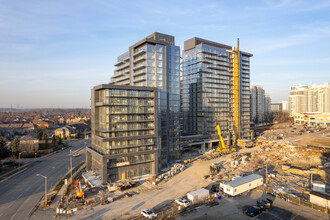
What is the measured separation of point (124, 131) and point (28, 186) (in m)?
28.4

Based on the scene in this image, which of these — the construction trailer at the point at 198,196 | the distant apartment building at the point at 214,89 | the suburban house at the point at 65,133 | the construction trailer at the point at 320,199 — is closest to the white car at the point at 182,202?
the construction trailer at the point at 198,196

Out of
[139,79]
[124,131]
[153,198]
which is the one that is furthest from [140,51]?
[153,198]

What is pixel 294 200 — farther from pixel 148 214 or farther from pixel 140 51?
pixel 140 51

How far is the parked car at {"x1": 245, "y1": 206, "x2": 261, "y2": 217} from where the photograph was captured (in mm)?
36656

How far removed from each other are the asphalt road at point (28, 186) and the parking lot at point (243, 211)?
32.2m

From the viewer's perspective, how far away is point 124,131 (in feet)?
187

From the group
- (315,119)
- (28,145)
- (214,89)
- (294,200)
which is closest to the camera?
(294,200)

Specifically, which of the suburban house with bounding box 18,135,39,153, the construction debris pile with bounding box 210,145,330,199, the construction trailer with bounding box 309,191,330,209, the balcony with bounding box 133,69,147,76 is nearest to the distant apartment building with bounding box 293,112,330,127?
the construction debris pile with bounding box 210,145,330,199

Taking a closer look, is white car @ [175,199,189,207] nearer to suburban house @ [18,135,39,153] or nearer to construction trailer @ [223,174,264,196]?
construction trailer @ [223,174,264,196]

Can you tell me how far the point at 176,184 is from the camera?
53938 millimetres

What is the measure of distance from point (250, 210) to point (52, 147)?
318 feet

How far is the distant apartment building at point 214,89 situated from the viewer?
4031 inches

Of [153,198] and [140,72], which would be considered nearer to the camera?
[153,198]

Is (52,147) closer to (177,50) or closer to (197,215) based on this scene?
(177,50)
